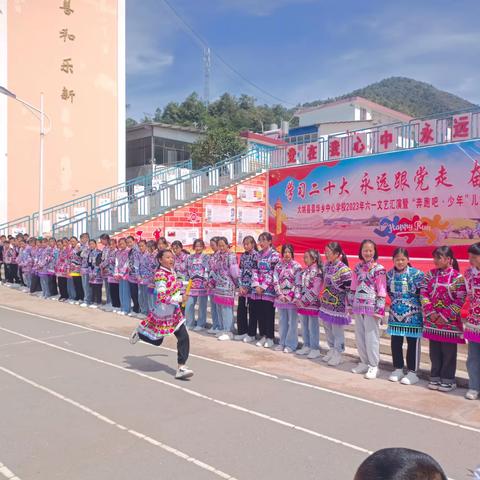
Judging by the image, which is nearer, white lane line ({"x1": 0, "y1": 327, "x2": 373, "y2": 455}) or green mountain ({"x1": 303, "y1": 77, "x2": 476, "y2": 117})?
white lane line ({"x1": 0, "y1": 327, "x2": 373, "y2": 455})

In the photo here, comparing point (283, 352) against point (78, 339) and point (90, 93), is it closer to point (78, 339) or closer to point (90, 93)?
point (78, 339)

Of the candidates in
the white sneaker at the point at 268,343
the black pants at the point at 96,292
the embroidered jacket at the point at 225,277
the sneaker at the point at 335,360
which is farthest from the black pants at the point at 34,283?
the sneaker at the point at 335,360

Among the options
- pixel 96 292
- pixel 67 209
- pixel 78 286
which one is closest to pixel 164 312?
pixel 96 292

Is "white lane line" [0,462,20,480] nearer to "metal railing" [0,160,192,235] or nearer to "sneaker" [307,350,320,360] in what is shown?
"sneaker" [307,350,320,360]

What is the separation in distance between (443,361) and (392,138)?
8.08 m

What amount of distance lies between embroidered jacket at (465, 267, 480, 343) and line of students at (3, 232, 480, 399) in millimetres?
10

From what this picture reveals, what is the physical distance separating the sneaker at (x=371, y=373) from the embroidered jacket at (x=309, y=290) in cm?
119

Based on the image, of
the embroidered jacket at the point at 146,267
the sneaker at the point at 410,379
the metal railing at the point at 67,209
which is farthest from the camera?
the metal railing at the point at 67,209

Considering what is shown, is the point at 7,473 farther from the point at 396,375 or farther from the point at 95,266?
the point at 95,266

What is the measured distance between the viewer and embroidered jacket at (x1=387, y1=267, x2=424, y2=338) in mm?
5820

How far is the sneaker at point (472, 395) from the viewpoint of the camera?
521 cm

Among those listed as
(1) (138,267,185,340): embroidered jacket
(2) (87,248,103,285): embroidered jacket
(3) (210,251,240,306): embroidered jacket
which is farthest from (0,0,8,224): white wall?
(1) (138,267,185,340): embroidered jacket

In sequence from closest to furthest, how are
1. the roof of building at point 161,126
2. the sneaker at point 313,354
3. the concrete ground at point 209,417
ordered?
the concrete ground at point 209,417
the sneaker at point 313,354
the roof of building at point 161,126

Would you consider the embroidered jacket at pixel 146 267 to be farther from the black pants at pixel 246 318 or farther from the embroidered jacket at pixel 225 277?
the black pants at pixel 246 318
